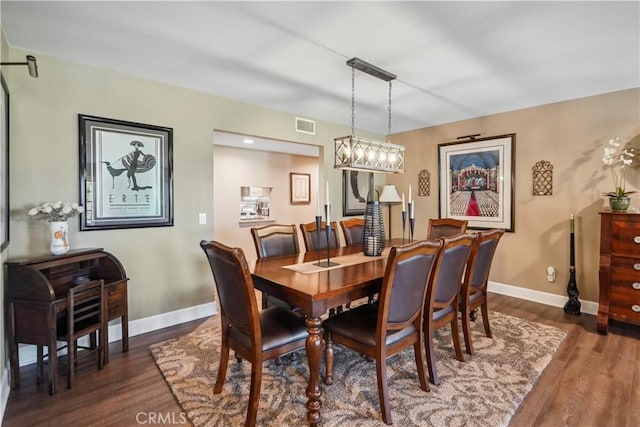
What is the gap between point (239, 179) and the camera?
5.85 meters

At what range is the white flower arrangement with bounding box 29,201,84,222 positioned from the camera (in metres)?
2.29

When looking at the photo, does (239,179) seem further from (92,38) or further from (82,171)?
(92,38)

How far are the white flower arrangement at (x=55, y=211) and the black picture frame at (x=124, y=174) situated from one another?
249 mm

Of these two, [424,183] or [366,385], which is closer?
[366,385]

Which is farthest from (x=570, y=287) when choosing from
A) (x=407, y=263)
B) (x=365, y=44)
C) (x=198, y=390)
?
(x=198, y=390)

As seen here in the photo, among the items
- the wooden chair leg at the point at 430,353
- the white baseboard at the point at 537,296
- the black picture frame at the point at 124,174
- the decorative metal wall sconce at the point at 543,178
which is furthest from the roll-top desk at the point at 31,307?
the decorative metal wall sconce at the point at 543,178

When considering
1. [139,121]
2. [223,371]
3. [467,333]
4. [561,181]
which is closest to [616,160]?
[561,181]

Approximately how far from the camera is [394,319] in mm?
1863

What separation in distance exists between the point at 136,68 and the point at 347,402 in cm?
315

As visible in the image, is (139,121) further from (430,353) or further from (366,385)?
(430,353)

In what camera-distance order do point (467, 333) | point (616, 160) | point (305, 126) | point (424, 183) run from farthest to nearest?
point (424, 183), point (305, 126), point (616, 160), point (467, 333)

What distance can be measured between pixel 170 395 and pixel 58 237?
4.75ft

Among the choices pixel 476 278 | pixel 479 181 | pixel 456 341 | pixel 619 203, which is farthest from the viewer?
pixel 479 181
